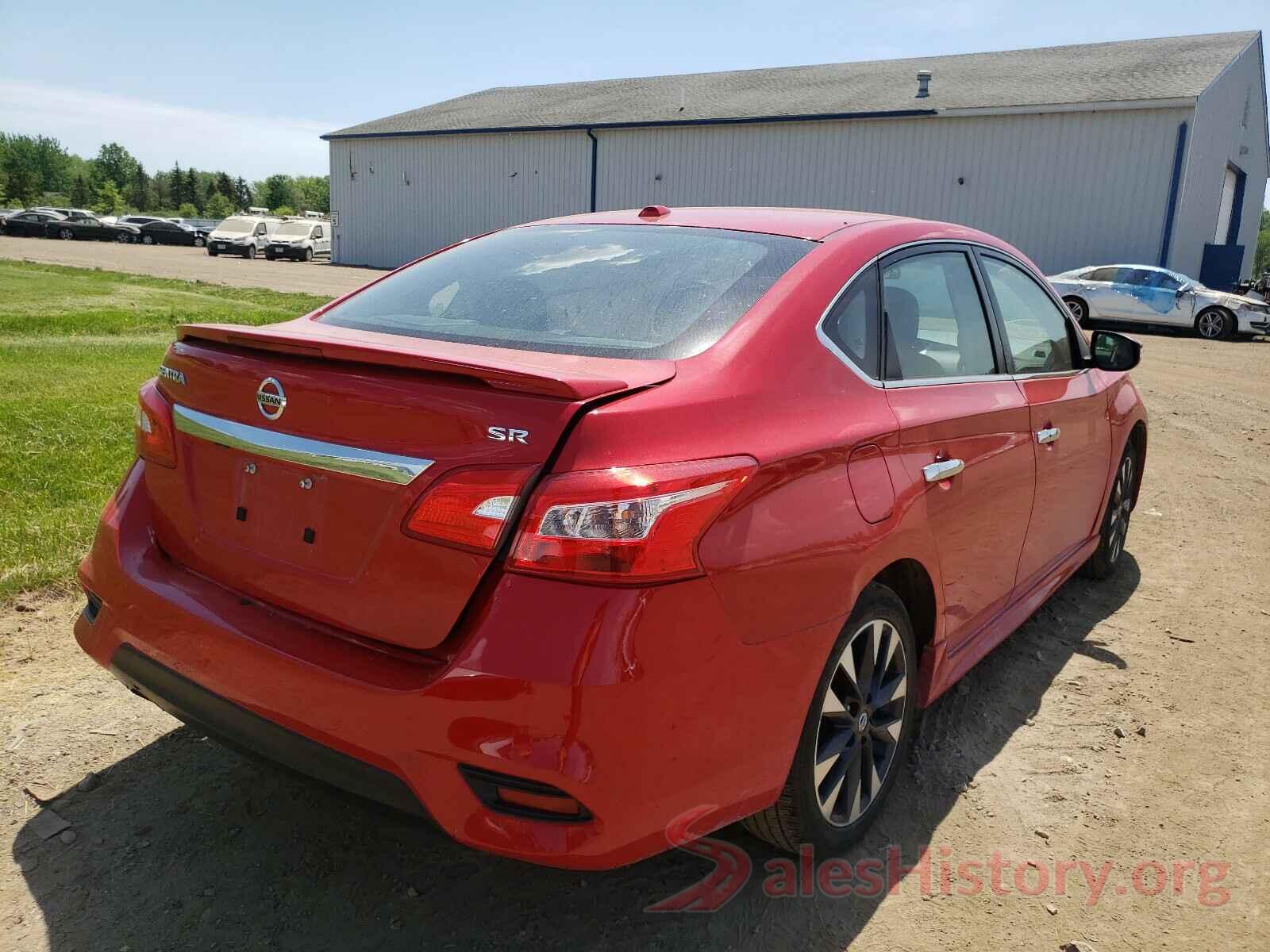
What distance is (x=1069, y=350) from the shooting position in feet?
13.3

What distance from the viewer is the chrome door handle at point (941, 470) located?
2.67 metres

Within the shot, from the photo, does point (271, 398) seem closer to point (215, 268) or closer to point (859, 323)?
point (859, 323)

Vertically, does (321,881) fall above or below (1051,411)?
below

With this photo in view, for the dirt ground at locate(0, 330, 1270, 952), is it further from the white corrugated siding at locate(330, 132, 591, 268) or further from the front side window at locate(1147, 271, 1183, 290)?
the white corrugated siding at locate(330, 132, 591, 268)

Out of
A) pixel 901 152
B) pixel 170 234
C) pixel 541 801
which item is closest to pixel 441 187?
pixel 901 152

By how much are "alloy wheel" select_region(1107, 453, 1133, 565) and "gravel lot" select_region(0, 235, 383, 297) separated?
18.0 meters

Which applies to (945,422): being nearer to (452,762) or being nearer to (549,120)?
(452,762)

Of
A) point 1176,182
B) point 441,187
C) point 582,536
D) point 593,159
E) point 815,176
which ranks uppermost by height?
point 593,159

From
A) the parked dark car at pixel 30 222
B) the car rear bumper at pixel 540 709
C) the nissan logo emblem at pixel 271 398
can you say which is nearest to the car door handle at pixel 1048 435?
the car rear bumper at pixel 540 709

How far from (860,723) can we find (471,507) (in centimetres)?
126

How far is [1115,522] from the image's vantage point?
4.89 metres

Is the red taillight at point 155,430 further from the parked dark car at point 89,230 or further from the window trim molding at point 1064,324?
the parked dark car at point 89,230

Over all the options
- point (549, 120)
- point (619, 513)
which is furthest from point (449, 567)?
point (549, 120)

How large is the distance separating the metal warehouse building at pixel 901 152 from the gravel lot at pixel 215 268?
407cm
